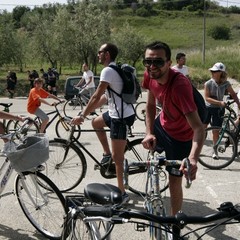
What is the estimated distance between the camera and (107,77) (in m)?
4.52

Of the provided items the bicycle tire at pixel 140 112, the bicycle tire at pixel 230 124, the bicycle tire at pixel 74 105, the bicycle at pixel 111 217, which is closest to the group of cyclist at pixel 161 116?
the bicycle at pixel 111 217

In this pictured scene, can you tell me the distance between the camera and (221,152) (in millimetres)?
6812

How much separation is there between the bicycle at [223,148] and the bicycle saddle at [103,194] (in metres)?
4.84

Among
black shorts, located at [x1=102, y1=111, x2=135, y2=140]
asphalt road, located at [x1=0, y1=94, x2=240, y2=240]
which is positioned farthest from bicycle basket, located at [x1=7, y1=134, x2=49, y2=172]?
black shorts, located at [x1=102, y1=111, x2=135, y2=140]

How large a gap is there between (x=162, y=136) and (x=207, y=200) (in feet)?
5.86

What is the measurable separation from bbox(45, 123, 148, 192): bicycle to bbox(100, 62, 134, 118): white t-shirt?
2.07ft

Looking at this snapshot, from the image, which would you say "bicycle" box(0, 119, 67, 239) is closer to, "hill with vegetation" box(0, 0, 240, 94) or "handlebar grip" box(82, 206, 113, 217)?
"handlebar grip" box(82, 206, 113, 217)

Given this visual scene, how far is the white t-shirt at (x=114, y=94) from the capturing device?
4523mm

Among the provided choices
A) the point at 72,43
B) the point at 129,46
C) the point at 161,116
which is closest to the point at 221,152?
the point at 161,116

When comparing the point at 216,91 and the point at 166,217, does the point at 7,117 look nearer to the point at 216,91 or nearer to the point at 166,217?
the point at 166,217

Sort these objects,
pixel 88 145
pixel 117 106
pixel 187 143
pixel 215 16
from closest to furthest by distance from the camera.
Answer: pixel 187 143
pixel 117 106
pixel 88 145
pixel 215 16

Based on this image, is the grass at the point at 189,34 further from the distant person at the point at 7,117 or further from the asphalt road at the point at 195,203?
the distant person at the point at 7,117

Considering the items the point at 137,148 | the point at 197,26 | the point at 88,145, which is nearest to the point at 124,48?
the point at 88,145

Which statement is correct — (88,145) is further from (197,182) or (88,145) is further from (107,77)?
(107,77)
